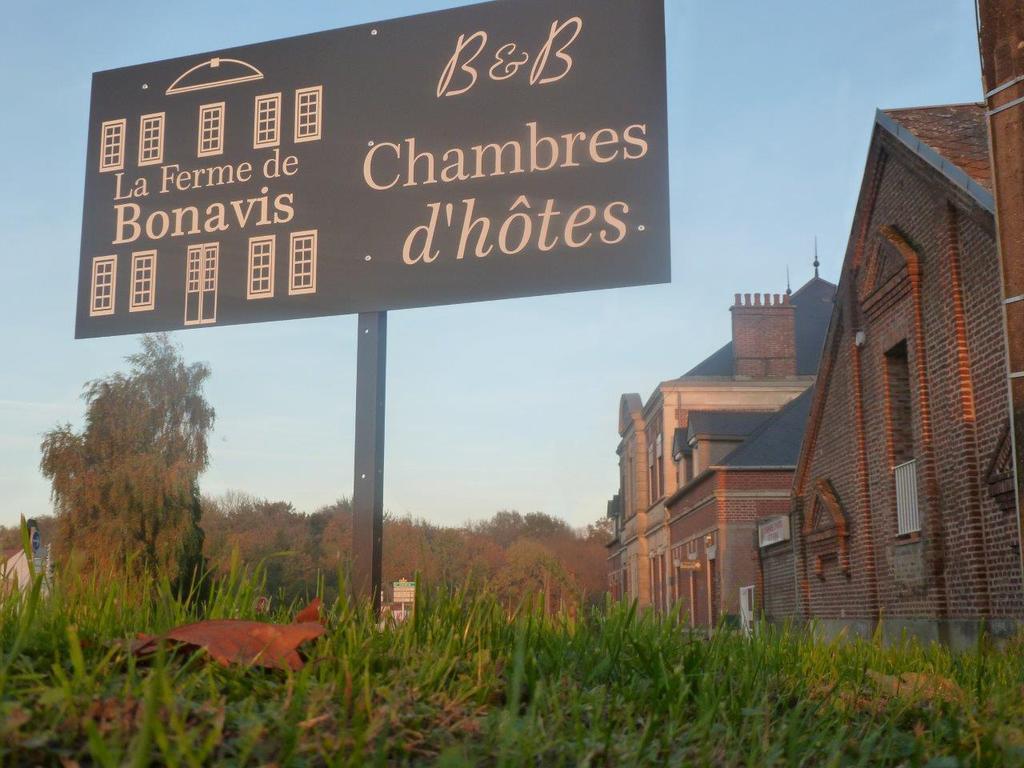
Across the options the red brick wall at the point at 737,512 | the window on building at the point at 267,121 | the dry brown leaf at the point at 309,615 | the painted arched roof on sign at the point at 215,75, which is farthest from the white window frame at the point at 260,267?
the red brick wall at the point at 737,512

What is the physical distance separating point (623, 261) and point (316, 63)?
2687mm

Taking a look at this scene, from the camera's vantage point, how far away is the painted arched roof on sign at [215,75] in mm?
7727

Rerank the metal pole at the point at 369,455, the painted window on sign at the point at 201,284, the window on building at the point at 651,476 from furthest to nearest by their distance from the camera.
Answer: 1. the window on building at the point at 651,476
2. the painted window on sign at the point at 201,284
3. the metal pole at the point at 369,455

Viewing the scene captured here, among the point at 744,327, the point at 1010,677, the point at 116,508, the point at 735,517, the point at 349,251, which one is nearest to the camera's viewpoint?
the point at 1010,677

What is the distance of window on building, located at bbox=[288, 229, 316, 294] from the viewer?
7262 millimetres

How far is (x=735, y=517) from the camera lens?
1427 inches

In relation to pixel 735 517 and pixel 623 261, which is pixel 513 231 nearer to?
pixel 623 261

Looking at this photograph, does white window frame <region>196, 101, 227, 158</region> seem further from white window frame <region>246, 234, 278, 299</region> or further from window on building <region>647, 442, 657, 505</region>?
window on building <region>647, 442, 657, 505</region>

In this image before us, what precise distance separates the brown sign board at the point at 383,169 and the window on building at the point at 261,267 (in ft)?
0.04

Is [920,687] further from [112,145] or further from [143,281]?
[112,145]

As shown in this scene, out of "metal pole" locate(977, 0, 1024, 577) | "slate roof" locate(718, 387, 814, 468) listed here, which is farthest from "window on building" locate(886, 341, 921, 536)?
"slate roof" locate(718, 387, 814, 468)

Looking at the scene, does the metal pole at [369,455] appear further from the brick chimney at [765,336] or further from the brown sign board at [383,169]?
the brick chimney at [765,336]

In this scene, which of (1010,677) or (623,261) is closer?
(1010,677)

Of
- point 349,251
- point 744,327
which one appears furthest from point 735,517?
point 349,251
